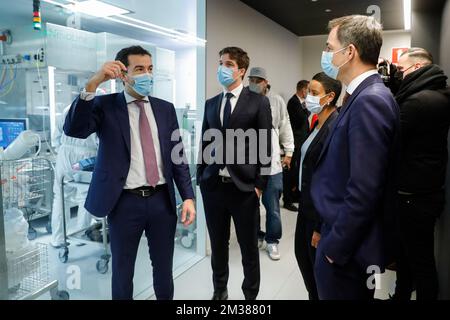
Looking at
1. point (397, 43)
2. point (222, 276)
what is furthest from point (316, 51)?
point (222, 276)

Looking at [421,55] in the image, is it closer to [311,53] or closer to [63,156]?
[63,156]

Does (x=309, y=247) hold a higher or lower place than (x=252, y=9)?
lower

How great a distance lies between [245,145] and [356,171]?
104cm

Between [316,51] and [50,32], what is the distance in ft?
17.9

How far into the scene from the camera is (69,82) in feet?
8.39


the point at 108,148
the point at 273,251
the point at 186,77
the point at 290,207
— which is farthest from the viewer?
the point at 290,207

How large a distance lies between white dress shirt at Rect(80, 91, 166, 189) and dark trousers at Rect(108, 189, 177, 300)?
7 cm

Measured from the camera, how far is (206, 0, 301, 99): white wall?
10.3ft

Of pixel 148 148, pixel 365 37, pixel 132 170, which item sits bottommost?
pixel 132 170

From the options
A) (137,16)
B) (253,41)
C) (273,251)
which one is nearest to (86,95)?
(137,16)

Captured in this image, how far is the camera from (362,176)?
112 centimetres

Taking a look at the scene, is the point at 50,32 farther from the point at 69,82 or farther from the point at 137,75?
the point at 137,75

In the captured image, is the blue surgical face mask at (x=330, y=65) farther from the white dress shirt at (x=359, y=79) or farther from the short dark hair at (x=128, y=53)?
the short dark hair at (x=128, y=53)

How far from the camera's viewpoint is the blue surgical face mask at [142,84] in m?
1.69
